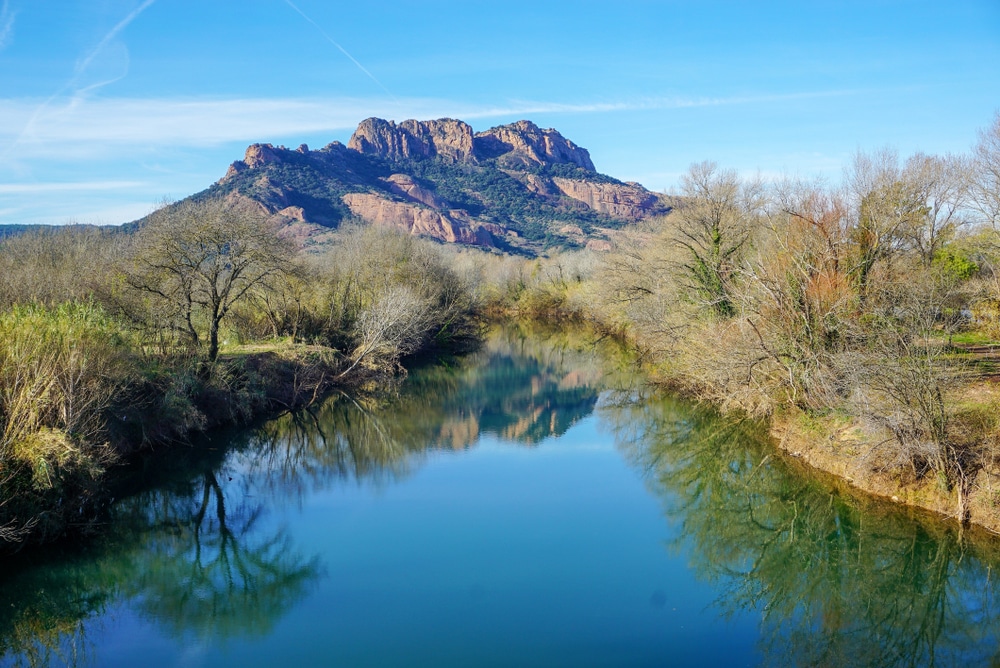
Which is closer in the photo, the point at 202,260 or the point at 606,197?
the point at 202,260

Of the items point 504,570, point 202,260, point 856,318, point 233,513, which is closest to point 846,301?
point 856,318

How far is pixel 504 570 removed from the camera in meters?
14.3

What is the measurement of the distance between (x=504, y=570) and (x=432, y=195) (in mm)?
159739

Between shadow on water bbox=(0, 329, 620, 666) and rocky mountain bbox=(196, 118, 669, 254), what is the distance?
224ft

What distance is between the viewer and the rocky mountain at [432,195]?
408 feet

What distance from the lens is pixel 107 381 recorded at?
17.3m

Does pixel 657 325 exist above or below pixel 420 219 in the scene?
below

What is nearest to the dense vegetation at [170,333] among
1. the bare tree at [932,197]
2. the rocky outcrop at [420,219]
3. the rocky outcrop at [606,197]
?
the bare tree at [932,197]

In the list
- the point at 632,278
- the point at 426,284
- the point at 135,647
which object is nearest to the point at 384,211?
the point at 426,284

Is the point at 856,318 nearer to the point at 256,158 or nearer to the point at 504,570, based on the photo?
the point at 504,570

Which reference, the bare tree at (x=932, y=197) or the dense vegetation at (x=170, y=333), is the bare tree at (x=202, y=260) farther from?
the bare tree at (x=932, y=197)

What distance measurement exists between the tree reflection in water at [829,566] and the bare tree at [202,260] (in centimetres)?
1656

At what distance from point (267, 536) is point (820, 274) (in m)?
15.7

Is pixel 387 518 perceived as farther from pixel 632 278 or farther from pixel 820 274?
pixel 632 278
